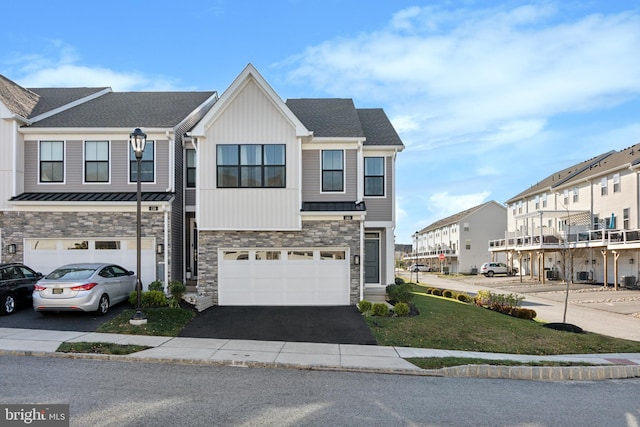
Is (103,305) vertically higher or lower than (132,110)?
lower

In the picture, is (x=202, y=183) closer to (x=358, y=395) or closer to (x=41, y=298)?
(x=41, y=298)

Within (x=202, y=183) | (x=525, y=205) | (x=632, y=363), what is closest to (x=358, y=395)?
(x=632, y=363)

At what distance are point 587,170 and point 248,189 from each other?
37237mm

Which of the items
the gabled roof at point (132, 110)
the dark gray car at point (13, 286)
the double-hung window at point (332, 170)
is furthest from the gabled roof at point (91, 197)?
the double-hung window at point (332, 170)

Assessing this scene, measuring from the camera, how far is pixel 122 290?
52.7 feet

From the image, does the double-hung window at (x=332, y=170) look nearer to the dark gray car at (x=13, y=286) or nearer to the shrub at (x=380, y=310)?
the shrub at (x=380, y=310)

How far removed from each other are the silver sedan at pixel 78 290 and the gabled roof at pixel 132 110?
6.88m

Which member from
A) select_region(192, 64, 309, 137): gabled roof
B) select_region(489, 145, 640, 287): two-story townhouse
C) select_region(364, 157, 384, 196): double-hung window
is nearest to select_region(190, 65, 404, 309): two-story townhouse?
select_region(192, 64, 309, 137): gabled roof

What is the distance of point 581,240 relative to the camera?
128 feet

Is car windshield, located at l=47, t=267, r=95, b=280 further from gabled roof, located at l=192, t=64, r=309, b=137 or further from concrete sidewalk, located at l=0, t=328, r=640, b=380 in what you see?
gabled roof, located at l=192, t=64, r=309, b=137

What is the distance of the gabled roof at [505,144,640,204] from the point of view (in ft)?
123

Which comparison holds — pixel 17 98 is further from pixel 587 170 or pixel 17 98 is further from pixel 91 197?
pixel 587 170

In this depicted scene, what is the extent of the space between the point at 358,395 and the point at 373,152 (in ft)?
43.0

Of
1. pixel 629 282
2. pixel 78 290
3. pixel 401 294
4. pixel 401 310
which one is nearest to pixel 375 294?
pixel 401 294
